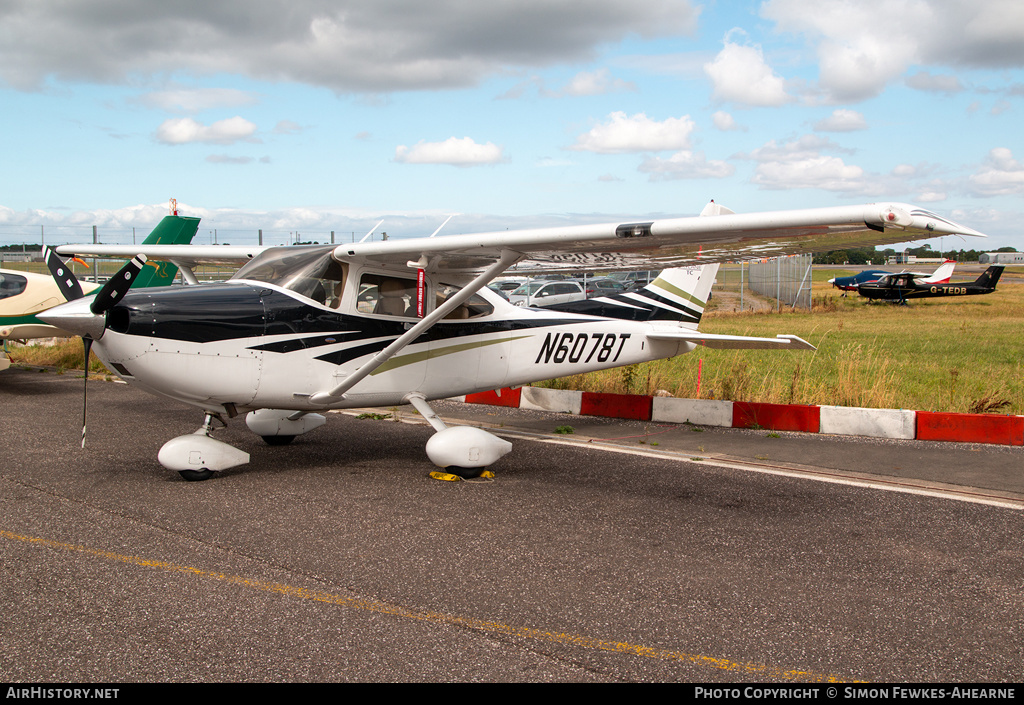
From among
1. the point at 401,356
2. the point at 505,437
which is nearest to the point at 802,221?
the point at 401,356

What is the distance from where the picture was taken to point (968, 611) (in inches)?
145

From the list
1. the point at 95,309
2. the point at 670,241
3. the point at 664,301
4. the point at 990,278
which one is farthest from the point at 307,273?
the point at 990,278

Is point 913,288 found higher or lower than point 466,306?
lower

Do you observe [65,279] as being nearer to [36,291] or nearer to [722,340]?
[722,340]

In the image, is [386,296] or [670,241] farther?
[386,296]

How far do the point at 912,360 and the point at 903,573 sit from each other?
10.1 metres

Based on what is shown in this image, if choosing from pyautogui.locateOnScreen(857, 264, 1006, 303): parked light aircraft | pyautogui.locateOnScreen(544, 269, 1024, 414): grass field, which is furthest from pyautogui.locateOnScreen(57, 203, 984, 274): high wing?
pyautogui.locateOnScreen(857, 264, 1006, 303): parked light aircraft

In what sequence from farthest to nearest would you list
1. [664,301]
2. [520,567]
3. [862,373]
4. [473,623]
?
[862,373]
[664,301]
[520,567]
[473,623]

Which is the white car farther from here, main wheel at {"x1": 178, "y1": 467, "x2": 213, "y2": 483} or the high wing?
main wheel at {"x1": 178, "y1": 467, "x2": 213, "y2": 483}

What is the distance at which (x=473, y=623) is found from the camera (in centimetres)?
351

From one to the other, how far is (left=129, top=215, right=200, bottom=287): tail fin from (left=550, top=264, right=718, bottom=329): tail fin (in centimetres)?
671

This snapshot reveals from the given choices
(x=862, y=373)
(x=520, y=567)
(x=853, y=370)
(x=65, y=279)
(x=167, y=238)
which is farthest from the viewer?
(x=167, y=238)

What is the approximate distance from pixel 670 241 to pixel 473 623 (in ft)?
10.3

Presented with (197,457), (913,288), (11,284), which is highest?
(11,284)
